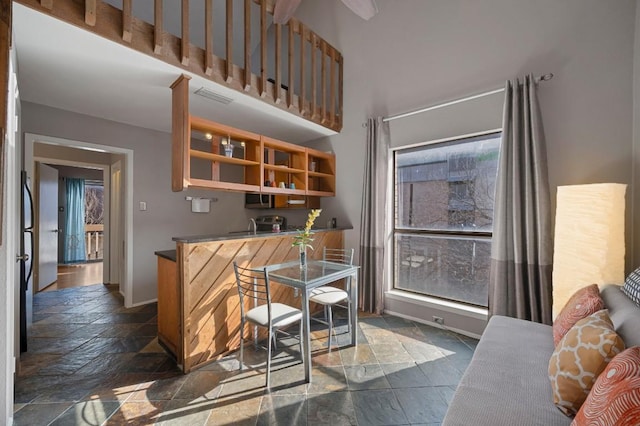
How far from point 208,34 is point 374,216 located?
8.29 feet

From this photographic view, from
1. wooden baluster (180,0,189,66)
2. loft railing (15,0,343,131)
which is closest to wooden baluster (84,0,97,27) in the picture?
loft railing (15,0,343,131)

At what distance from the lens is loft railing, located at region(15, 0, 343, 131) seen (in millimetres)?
1705

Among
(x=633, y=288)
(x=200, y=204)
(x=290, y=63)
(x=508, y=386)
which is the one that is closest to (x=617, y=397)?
(x=508, y=386)

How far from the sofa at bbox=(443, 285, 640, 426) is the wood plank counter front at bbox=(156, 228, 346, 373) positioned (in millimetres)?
1948

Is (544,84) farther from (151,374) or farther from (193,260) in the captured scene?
(151,374)

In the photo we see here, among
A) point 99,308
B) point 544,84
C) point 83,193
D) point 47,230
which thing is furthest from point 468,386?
point 83,193

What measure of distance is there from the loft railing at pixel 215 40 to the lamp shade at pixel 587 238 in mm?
2699

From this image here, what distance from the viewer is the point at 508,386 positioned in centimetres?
117

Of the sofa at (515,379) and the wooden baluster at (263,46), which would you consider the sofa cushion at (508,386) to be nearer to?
the sofa at (515,379)

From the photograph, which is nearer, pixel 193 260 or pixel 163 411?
pixel 163 411

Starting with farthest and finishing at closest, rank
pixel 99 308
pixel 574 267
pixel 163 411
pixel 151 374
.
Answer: pixel 99 308, pixel 151 374, pixel 574 267, pixel 163 411

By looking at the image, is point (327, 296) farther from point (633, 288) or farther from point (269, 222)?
point (269, 222)

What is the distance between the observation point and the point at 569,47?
86.0 inches

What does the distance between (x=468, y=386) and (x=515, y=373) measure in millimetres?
285
